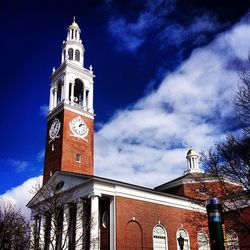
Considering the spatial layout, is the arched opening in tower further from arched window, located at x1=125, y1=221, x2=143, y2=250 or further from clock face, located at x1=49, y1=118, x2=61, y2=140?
arched window, located at x1=125, y1=221, x2=143, y2=250

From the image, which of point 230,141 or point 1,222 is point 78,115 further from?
point 230,141

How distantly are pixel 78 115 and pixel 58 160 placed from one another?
7030 millimetres

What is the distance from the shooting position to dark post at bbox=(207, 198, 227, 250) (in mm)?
6965

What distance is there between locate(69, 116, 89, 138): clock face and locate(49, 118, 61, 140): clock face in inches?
69.2

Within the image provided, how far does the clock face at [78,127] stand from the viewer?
43625 millimetres

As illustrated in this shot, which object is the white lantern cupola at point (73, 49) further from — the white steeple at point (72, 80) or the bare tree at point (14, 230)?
the bare tree at point (14, 230)

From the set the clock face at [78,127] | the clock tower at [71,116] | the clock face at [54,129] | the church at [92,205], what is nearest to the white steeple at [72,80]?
the clock tower at [71,116]

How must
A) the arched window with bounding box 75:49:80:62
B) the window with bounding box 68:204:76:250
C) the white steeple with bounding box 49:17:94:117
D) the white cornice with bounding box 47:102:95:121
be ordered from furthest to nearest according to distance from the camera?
the arched window with bounding box 75:49:80:62 < the white steeple with bounding box 49:17:94:117 < the white cornice with bounding box 47:102:95:121 < the window with bounding box 68:204:76:250

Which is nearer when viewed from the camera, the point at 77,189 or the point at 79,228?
the point at 79,228

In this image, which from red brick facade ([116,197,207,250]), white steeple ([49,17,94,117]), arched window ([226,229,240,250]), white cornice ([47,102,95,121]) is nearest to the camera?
arched window ([226,229,240,250])

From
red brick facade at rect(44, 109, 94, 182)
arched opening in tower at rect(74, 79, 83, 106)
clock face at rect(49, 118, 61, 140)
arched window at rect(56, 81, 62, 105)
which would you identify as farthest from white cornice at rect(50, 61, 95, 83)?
clock face at rect(49, 118, 61, 140)

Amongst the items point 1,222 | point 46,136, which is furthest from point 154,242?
point 46,136

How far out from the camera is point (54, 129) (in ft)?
147

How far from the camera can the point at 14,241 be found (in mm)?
34688
